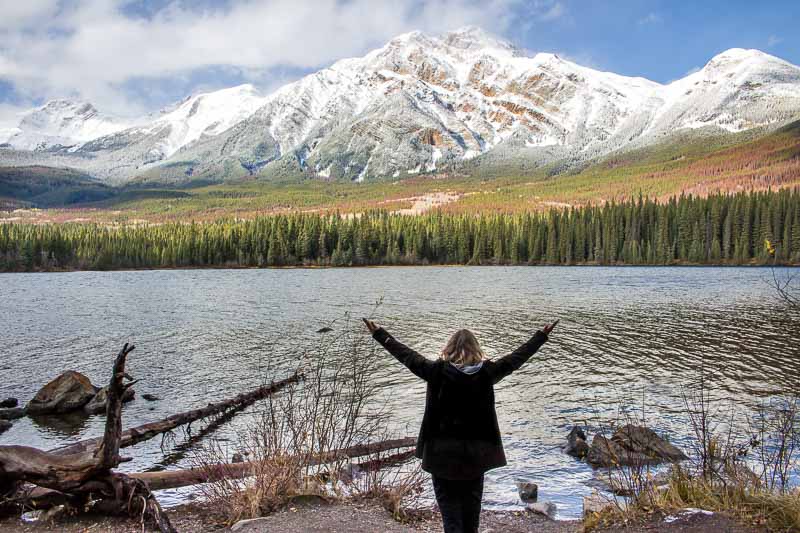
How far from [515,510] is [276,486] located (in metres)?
5.21

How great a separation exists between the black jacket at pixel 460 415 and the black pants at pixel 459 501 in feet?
0.72

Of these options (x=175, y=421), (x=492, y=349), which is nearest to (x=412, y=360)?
(x=175, y=421)

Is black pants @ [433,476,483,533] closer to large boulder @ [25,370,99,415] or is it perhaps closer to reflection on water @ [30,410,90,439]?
reflection on water @ [30,410,90,439]

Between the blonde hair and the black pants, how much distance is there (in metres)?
1.47

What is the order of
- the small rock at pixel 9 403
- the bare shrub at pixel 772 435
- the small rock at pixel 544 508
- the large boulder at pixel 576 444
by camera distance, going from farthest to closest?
the small rock at pixel 9 403
the large boulder at pixel 576 444
the bare shrub at pixel 772 435
the small rock at pixel 544 508

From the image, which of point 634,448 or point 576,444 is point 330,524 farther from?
point 576,444

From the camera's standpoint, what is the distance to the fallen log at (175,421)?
1342 cm

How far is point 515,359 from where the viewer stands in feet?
22.4

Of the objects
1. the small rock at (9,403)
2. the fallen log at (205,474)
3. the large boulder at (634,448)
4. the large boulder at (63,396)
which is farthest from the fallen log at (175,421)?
the large boulder at (634,448)

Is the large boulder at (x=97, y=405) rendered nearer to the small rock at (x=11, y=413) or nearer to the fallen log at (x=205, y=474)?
the small rock at (x=11, y=413)

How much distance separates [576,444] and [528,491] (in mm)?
3499

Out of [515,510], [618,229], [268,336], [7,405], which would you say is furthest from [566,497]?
[618,229]

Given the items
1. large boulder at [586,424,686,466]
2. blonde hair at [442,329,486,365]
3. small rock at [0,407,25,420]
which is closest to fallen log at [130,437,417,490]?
blonde hair at [442,329,486,365]

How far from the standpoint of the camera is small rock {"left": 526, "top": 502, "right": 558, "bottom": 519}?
39.4 ft
